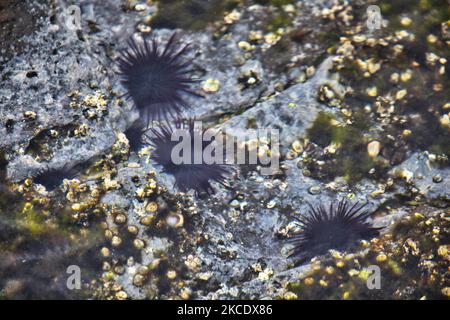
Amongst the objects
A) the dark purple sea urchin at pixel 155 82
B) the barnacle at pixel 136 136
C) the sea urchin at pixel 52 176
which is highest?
the dark purple sea urchin at pixel 155 82

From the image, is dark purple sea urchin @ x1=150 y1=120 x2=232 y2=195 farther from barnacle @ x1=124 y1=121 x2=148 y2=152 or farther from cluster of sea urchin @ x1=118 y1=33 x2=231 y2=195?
barnacle @ x1=124 y1=121 x2=148 y2=152

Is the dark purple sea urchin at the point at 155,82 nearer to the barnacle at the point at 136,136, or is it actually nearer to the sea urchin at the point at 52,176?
the barnacle at the point at 136,136

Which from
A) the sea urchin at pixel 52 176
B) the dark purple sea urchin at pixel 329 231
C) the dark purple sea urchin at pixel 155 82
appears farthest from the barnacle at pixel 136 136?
the dark purple sea urchin at pixel 329 231

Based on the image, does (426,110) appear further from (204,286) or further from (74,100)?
(74,100)

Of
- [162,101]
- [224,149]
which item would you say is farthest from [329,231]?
[162,101]

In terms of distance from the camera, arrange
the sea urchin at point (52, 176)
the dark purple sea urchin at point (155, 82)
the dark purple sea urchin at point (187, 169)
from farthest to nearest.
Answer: the dark purple sea urchin at point (155, 82) → the dark purple sea urchin at point (187, 169) → the sea urchin at point (52, 176)

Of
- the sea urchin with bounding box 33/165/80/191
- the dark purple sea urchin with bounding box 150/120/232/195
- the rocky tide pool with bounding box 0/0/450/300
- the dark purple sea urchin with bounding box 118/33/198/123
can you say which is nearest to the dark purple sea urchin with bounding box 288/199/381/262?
the rocky tide pool with bounding box 0/0/450/300

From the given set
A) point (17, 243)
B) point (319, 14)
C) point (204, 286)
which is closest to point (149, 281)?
point (204, 286)

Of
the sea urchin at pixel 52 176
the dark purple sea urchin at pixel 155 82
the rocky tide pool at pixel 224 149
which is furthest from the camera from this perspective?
the dark purple sea urchin at pixel 155 82
